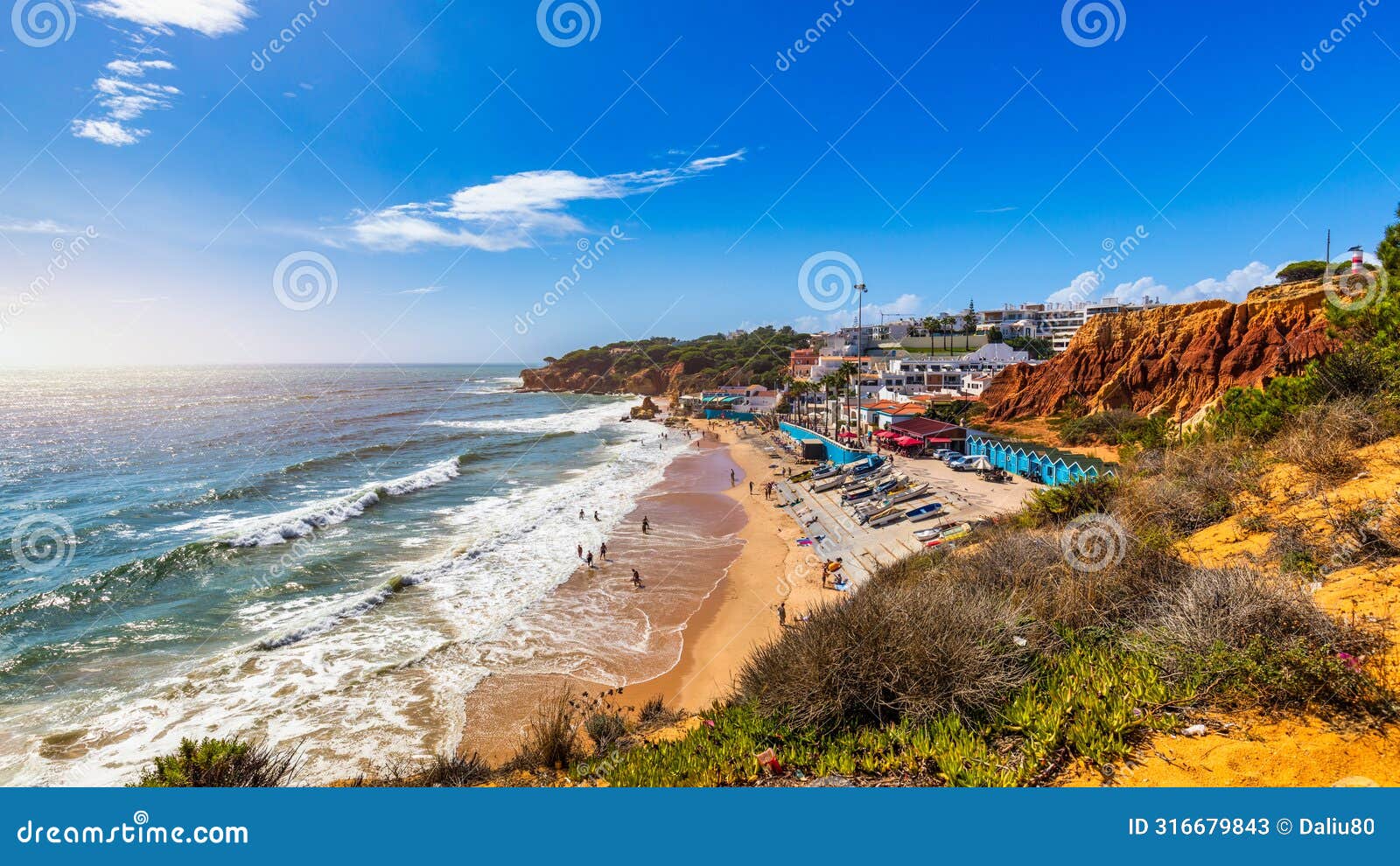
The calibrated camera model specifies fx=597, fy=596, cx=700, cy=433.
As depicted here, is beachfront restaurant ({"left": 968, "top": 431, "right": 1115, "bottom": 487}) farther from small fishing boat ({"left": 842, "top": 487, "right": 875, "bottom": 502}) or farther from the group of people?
the group of people

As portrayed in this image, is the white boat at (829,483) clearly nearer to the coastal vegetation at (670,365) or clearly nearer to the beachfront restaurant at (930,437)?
the beachfront restaurant at (930,437)

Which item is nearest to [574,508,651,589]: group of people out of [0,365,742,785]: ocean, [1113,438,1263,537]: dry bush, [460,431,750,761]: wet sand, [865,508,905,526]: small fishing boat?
[460,431,750,761]: wet sand

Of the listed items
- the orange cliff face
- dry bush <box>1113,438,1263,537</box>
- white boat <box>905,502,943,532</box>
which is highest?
the orange cliff face

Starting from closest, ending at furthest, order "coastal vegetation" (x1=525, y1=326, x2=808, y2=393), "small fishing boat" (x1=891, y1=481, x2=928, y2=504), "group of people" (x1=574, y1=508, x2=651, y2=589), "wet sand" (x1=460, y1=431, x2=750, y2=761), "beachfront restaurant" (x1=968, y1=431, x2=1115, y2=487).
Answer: "wet sand" (x1=460, y1=431, x2=750, y2=761), "group of people" (x1=574, y1=508, x2=651, y2=589), "beachfront restaurant" (x1=968, y1=431, x2=1115, y2=487), "small fishing boat" (x1=891, y1=481, x2=928, y2=504), "coastal vegetation" (x1=525, y1=326, x2=808, y2=393)

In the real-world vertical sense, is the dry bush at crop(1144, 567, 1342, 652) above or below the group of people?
above

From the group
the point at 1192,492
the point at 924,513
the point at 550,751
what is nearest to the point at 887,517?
the point at 924,513

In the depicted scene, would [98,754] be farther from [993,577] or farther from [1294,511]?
[1294,511]

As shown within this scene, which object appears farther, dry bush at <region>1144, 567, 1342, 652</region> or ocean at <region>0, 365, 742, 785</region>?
ocean at <region>0, 365, 742, 785</region>
